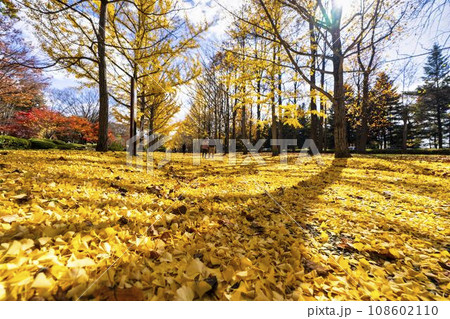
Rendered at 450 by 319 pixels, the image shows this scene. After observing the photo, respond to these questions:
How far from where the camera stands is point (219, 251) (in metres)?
1.42

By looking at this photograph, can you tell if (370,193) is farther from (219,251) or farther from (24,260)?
(24,260)

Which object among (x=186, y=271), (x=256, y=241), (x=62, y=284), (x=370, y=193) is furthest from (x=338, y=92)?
(x=62, y=284)

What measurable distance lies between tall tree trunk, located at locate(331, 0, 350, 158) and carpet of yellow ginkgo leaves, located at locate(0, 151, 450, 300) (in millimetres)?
5210

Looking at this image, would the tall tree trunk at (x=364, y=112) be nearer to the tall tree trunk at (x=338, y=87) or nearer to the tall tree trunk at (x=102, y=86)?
the tall tree trunk at (x=338, y=87)

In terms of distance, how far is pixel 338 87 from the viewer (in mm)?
7148

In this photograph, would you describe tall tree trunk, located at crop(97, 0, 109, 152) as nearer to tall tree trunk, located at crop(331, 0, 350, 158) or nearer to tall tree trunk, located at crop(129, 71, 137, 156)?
tall tree trunk, located at crop(129, 71, 137, 156)

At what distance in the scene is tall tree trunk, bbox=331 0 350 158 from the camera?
6.02 metres

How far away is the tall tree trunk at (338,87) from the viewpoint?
237 inches

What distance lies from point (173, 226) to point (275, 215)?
4.01ft

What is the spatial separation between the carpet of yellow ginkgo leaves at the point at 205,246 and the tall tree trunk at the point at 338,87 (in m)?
5.21

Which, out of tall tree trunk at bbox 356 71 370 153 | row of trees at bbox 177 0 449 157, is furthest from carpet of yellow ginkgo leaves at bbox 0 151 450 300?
tall tree trunk at bbox 356 71 370 153

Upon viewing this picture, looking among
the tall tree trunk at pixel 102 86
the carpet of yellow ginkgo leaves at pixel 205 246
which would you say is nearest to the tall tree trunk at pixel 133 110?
the tall tree trunk at pixel 102 86

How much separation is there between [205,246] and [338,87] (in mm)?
7780

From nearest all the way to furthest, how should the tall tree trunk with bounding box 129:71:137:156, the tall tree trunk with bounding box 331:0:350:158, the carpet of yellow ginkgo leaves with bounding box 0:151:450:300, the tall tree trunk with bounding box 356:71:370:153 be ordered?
the carpet of yellow ginkgo leaves with bounding box 0:151:450:300
the tall tree trunk with bounding box 331:0:350:158
the tall tree trunk with bounding box 129:71:137:156
the tall tree trunk with bounding box 356:71:370:153
